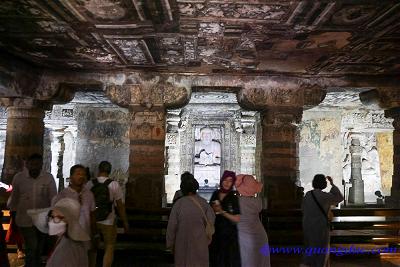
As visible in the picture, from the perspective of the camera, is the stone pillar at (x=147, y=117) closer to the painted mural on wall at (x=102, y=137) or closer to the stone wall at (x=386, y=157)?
the painted mural on wall at (x=102, y=137)

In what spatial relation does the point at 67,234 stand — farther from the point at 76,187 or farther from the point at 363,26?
the point at 363,26

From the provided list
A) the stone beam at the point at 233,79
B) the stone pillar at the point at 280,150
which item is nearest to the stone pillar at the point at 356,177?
the stone beam at the point at 233,79

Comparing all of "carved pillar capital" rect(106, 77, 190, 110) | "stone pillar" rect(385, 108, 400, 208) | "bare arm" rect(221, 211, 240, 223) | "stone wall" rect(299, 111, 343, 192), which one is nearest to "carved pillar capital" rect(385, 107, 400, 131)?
"stone pillar" rect(385, 108, 400, 208)

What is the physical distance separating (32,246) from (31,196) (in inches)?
23.1

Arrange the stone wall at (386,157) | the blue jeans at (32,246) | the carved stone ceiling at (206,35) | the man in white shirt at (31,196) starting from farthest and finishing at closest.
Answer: the stone wall at (386,157), the carved stone ceiling at (206,35), the man in white shirt at (31,196), the blue jeans at (32,246)

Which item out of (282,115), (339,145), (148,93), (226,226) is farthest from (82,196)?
(339,145)

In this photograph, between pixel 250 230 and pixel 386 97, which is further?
pixel 386 97

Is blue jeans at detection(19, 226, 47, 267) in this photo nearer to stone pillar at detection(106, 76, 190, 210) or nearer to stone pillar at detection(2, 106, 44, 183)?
stone pillar at detection(106, 76, 190, 210)

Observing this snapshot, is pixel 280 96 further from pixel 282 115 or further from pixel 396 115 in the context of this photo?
pixel 396 115

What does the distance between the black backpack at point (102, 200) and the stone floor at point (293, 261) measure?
158cm

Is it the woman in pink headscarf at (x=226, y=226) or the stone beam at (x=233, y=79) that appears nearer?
the woman in pink headscarf at (x=226, y=226)

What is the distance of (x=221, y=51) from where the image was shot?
6.40m

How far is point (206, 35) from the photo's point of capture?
18.3ft

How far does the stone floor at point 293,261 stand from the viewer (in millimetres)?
5383
